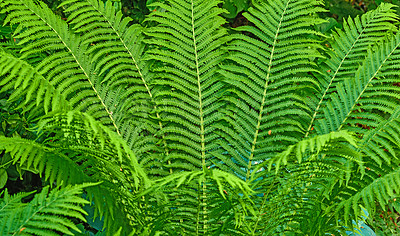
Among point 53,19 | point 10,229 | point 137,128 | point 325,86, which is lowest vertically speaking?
point 10,229

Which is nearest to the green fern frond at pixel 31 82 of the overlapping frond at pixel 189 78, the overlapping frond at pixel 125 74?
the overlapping frond at pixel 125 74

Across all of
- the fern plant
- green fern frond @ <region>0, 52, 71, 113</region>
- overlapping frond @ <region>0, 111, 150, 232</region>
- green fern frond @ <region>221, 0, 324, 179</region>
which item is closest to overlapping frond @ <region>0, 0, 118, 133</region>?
the fern plant

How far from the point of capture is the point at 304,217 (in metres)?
1.34

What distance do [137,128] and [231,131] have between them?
1.23ft

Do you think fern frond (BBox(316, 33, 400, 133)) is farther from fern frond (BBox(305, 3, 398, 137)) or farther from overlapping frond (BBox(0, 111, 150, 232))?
overlapping frond (BBox(0, 111, 150, 232))

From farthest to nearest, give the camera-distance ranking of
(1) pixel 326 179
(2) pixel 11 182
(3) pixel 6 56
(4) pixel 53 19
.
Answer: (2) pixel 11 182 < (4) pixel 53 19 < (1) pixel 326 179 < (3) pixel 6 56

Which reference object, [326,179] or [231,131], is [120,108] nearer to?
[231,131]

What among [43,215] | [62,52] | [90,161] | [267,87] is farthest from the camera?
[267,87]

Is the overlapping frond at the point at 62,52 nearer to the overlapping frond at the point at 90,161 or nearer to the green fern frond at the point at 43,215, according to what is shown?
the overlapping frond at the point at 90,161

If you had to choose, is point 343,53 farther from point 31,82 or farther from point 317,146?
point 31,82

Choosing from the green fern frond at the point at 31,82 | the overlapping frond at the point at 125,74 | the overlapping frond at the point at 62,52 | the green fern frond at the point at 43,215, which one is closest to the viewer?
the green fern frond at the point at 43,215

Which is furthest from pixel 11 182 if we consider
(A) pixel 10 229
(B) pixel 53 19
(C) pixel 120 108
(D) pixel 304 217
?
(D) pixel 304 217

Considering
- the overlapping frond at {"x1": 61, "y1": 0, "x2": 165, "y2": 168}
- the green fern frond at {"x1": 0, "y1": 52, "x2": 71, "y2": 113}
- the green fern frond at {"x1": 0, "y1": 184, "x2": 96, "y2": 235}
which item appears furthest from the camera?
the overlapping frond at {"x1": 61, "y1": 0, "x2": 165, "y2": 168}

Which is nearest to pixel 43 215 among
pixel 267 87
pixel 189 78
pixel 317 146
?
pixel 317 146
